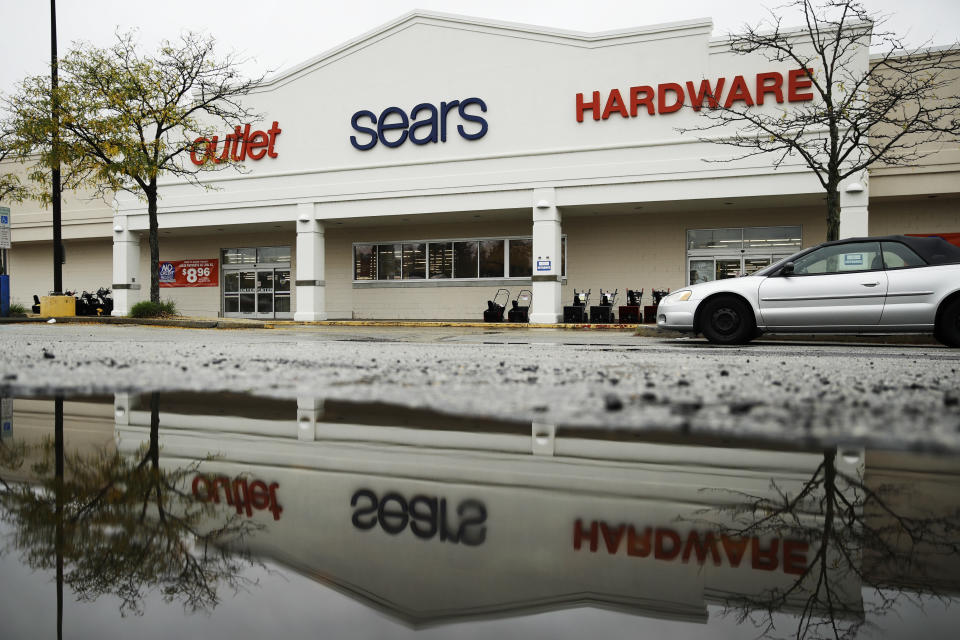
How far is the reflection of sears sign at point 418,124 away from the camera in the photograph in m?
22.3

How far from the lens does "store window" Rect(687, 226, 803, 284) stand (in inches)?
864

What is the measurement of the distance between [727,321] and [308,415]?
8663 mm

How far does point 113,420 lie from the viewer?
10.2 feet

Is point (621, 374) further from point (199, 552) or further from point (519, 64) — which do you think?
point (519, 64)

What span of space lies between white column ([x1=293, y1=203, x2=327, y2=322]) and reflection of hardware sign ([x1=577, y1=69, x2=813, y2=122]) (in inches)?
403

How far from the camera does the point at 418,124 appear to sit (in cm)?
2286

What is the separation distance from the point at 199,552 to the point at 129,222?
94.4ft

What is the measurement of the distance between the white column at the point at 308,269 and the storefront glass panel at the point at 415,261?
3.42m

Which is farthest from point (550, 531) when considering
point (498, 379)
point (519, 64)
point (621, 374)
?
point (519, 64)

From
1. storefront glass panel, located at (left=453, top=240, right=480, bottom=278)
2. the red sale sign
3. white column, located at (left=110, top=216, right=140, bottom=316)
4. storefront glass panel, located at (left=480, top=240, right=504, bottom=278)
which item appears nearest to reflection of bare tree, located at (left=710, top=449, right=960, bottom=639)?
storefront glass panel, located at (left=480, top=240, right=504, bottom=278)

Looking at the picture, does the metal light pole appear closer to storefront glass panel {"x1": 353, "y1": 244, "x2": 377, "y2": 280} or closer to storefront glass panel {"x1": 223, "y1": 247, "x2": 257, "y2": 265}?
storefront glass panel {"x1": 223, "y1": 247, "x2": 257, "y2": 265}

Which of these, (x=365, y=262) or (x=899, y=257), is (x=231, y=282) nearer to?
(x=365, y=262)

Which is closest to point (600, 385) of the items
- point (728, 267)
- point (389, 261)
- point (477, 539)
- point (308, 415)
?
point (308, 415)

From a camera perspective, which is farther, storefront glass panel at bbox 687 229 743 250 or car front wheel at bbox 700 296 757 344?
storefront glass panel at bbox 687 229 743 250
